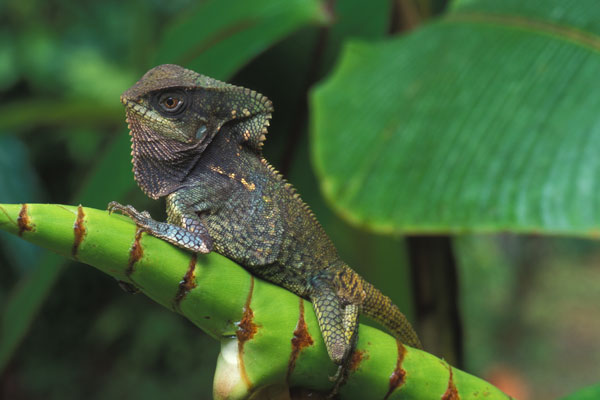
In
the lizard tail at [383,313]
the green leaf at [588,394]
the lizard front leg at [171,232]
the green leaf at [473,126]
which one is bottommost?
the green leaf at [588,394]

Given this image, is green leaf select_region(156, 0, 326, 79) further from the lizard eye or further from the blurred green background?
the lizard eye

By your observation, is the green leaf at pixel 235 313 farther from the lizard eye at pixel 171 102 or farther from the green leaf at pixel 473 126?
the green leaf at pixel 473 126

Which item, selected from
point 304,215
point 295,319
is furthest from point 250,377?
point 304,215

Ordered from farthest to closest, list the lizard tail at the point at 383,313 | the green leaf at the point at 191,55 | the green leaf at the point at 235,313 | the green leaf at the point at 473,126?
the green leaf at the point at 191,55
the green leaf at the point at 473,126
the lizard tail at the point at 383,313
the green leaf at the point at 235,313

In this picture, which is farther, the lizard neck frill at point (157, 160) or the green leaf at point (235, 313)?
the lizard neck frill at point (157, 160)

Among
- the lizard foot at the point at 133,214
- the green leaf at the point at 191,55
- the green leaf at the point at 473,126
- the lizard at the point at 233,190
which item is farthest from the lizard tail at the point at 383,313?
the green leaf at the point at 191,55

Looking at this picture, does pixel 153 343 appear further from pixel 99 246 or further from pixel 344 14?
pixel 99 246

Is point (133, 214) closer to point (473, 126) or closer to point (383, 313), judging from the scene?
point (383, 313)
